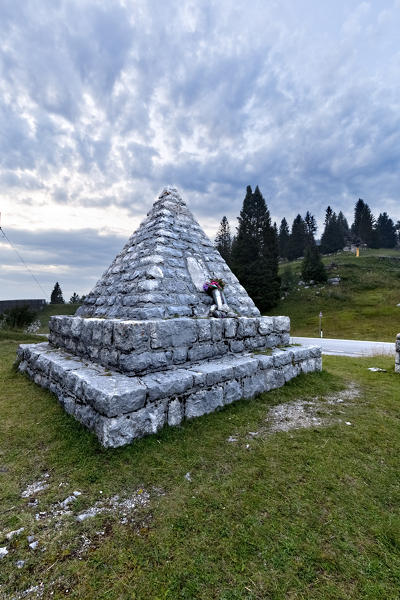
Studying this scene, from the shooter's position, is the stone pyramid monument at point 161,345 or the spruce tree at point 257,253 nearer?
the stone pyramid monument at point 161,345

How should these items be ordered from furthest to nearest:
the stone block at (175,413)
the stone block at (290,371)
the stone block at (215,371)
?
the stone block at (290,371)
the stone block at (215,371)
the stone block at (175,413)

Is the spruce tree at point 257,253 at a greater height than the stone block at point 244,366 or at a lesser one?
greater

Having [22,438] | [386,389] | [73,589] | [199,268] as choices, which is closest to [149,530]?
[73,589]

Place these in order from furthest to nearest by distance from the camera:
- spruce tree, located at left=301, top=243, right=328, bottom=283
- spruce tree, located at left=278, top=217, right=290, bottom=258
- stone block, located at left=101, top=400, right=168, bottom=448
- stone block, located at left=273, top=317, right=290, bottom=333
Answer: spruce tree, located at left=278, top=217, right=290, bottom=258 → spruce tree, located at left=301, top=243, right=328, bottom=283 → stone block, located at left=273, top=317, right=290, bottom=333 → stone block, located at left=101, top=400, right=168, bottom=448

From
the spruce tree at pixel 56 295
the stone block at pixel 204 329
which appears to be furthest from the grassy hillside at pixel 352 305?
the spruce tree at pixel 56 295

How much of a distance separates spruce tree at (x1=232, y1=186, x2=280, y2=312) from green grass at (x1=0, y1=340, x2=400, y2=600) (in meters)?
29.4

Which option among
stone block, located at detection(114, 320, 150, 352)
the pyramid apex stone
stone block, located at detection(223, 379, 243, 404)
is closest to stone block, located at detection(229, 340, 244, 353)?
stone block, located at detection(223, 379, 243, 404)

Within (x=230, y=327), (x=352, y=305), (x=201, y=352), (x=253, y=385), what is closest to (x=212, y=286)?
(x=230, y=327)

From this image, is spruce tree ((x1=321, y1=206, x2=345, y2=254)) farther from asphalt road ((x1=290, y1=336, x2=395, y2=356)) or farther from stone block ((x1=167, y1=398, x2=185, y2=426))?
stone block ((x1=167, y1=398, x2=185, y2=426))

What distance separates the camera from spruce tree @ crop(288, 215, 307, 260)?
65125 mm

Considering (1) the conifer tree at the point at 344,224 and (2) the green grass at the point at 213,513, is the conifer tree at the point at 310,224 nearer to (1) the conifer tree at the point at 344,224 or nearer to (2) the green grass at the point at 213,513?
(1) the conifer tree at the point at 344,224

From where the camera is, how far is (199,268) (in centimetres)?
582

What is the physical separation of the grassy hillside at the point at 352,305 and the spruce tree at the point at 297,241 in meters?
17.9

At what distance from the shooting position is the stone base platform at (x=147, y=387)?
3053 millimetres
